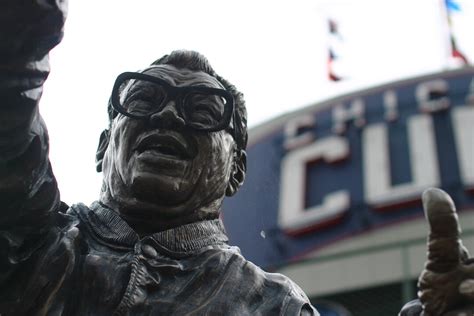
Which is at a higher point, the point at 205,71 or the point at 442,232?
the point at 205,71

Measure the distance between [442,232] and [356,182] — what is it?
15005 millimetres

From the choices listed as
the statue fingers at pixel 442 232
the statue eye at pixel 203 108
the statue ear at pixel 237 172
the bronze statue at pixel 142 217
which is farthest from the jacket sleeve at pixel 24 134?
the statue fingers at pixel 442 232

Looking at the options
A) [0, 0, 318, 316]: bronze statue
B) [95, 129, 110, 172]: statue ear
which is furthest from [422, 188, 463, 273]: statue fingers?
[95, 129, 110, 172]: statue ear

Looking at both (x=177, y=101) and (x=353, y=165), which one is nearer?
(x=177, y=101)

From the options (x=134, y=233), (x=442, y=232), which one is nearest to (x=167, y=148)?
(x=134, y=233)

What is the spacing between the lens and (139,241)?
104 inches

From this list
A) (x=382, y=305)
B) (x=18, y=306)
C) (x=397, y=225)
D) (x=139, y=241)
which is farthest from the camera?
(x=397, y=225)

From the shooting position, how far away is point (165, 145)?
270 cm

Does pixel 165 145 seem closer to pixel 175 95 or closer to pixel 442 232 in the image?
pixel 175 95

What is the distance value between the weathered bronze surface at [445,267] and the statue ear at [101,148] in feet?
3.48

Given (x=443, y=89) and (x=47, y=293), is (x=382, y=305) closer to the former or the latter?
(x=443, y=89)

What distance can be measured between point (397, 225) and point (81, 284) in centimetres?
1416

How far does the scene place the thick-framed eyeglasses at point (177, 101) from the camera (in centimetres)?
273

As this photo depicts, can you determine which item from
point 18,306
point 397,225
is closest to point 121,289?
point 18,306
